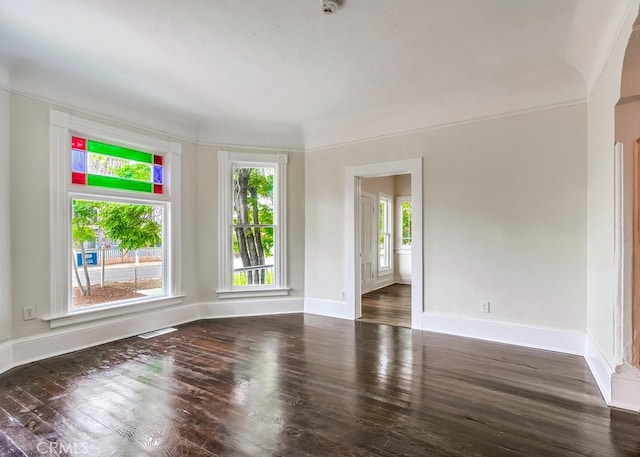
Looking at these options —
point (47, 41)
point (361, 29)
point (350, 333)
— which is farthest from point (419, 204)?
point (47, 41)

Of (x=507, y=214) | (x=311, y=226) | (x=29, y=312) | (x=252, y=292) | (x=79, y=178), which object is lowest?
(x=252, y=292)

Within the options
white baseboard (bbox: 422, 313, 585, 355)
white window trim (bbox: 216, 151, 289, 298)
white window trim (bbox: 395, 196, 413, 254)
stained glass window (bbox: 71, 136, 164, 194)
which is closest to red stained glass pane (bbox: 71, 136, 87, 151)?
stained glass window (bbox: 71, 136, 164, 194)

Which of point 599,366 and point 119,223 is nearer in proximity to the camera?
point 599,366

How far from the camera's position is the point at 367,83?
353 cm

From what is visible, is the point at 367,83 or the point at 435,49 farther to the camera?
the point at 367,83

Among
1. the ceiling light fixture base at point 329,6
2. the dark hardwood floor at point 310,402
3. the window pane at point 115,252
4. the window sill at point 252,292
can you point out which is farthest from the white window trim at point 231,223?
the ceiling light fixture base at point 329,6

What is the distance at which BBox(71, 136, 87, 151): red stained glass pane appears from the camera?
353cm

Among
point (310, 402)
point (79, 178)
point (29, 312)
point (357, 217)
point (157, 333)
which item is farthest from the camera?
point (357, 217)

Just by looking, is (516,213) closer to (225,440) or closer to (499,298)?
(499,298)

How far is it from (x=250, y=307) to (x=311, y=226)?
1.51m

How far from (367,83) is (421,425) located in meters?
3.13

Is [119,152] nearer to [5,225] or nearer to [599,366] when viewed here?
[5,225]

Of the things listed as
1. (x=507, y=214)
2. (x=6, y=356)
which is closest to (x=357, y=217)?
(x=507, y=214)

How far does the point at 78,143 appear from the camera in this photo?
11.7 ft
